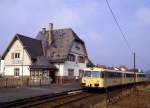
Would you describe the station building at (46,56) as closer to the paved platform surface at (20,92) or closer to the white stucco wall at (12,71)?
the white stucco wall at (12,71)

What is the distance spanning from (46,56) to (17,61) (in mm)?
4806

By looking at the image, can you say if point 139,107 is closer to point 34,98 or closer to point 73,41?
point 34,98

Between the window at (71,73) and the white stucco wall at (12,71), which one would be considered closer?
the white stucco wall at (12,71)

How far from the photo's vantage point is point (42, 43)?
56.8 meters

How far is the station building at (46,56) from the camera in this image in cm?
5062

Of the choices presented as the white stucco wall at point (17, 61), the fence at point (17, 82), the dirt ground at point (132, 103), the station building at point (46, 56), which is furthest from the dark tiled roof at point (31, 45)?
the dirt ground at point (132, 103)

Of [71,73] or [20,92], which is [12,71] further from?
[20,92]

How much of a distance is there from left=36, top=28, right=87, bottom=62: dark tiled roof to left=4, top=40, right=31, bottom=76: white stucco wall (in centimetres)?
414

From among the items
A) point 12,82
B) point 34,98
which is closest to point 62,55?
point 12,82

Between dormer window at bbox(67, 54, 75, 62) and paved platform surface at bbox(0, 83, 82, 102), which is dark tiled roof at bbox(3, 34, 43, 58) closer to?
dormer window at bbox(67, 54, 75, 62)

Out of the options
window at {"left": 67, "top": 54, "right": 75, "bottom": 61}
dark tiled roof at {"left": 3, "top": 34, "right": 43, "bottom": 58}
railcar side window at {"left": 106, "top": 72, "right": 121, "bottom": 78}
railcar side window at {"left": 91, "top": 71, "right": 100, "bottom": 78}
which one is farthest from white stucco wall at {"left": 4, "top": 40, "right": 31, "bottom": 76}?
railcar side window at {"left": 91, "top": 71, "right": 100, "bottom": 78}

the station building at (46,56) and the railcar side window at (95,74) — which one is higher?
the station building at (46,56)

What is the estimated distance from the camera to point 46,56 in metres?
53.8

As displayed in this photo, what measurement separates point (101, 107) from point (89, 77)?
1558 cm
